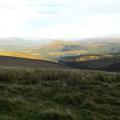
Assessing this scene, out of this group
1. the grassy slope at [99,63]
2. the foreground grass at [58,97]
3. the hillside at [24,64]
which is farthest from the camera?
the grassy slope at [99,63]

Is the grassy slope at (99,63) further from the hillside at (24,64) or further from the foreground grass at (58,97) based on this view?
the foreground grass at (58,97)

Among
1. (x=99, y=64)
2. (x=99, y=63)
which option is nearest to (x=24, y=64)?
(x=99, y=64)

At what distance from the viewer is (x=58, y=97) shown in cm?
1271

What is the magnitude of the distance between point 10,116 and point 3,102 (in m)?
1.30

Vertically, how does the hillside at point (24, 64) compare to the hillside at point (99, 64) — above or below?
above

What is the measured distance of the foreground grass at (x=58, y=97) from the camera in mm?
10477

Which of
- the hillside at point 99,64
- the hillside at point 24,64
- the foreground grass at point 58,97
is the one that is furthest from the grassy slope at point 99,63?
the foreground grass at point 58,97

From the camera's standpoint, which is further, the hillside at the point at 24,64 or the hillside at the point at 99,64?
the hillside at the point at 99,64

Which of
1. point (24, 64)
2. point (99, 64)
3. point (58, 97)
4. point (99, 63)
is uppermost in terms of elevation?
point (24, 64)

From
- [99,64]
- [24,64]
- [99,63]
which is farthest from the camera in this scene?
[99,63]

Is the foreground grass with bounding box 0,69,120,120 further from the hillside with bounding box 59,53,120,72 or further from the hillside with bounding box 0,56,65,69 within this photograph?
the hillside with bounding box 59,53,120,72

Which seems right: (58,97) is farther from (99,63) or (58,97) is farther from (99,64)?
(99,63)

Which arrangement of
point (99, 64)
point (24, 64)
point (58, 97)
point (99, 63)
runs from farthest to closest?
1. point (99, 63)
2. point (99, 64)
3. point (24, 64)
4. point (58, 97)

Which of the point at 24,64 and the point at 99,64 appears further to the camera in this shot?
the point at 99,64
